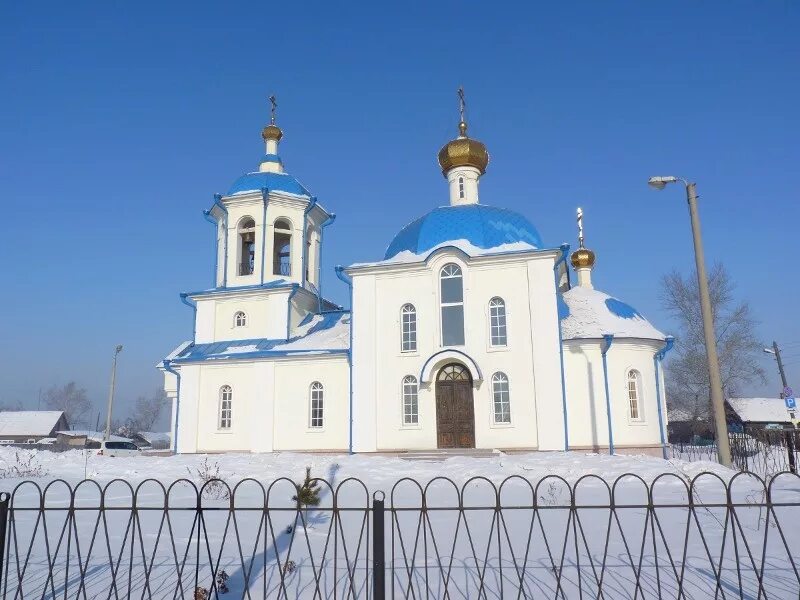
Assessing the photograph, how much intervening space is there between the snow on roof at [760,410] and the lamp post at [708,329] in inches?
1226

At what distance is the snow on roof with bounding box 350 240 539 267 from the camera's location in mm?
17250

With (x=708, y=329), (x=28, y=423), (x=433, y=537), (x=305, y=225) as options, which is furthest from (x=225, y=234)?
(x=28, y=423)

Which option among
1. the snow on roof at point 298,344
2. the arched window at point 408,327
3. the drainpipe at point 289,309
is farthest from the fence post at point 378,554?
the drainpipe at point 289,309

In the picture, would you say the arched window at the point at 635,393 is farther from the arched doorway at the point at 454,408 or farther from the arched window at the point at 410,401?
the arched window at the point at 410,401

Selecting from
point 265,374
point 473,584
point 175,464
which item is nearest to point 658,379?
point 265,374

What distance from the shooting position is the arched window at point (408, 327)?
17516 mm

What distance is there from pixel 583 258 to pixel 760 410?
1004 inches

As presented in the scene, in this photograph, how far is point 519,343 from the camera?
16672 mm

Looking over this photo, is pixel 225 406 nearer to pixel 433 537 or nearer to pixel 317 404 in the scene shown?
pixel 317 404

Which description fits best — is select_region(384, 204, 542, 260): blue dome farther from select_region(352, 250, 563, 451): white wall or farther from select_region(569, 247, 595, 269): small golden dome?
select_region(569, 247, 595, 269): small golden dome

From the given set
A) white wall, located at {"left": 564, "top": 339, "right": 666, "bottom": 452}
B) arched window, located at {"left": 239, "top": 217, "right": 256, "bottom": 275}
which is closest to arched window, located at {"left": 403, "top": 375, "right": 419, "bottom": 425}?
white wall, located at {"left": 564, "top": 339, "right": 666, "bottom": 452}

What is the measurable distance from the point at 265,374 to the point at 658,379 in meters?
12.0

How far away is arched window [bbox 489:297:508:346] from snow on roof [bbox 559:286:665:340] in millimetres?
1949

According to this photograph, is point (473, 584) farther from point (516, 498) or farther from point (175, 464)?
point (175, 464)
